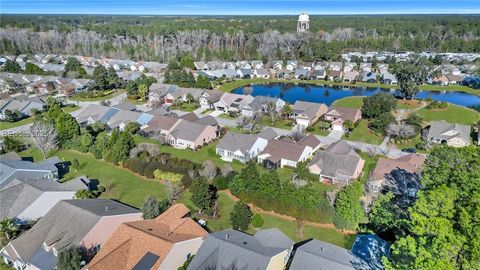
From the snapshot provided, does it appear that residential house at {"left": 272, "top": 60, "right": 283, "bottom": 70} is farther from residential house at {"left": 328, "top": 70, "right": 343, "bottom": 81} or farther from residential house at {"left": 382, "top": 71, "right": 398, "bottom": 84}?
residential house at {"left": 382, "top": 71, "right": 398, "bottom": 84}

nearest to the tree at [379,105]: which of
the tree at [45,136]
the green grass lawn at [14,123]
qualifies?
the tree at [45,136]

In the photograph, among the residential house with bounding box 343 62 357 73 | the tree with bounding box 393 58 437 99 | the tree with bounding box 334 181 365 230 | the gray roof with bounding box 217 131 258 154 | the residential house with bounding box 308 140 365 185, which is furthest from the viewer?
the residential house with bounding box 343 62 357 73

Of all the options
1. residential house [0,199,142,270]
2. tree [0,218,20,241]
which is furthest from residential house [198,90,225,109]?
tree [0,218,20,241]

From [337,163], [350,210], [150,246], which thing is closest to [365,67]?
[337,163]

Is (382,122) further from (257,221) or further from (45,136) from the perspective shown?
(45,136)

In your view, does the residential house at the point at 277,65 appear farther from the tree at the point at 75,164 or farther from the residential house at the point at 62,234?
the residential house at the point at 62,234

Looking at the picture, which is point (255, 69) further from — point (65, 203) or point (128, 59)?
point (65, 203)

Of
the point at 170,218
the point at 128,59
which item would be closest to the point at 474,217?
the point at 170,218
